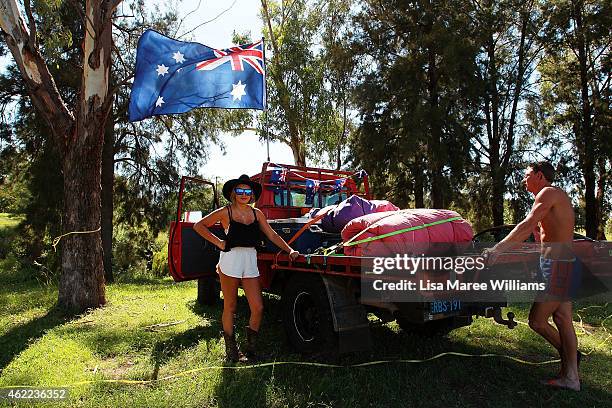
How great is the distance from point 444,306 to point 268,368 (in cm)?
178

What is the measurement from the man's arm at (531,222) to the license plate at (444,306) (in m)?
0.65

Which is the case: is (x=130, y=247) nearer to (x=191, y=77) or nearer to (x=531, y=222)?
(x=191, y=77)

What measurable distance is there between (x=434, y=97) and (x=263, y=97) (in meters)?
11.1

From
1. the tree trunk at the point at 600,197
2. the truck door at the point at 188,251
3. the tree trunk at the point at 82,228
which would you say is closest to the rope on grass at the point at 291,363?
the truck door at the point at 188,251

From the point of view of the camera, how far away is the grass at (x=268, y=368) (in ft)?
12.7

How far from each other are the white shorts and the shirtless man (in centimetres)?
226

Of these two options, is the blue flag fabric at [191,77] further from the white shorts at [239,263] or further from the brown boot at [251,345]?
the brown boot at [251,345]

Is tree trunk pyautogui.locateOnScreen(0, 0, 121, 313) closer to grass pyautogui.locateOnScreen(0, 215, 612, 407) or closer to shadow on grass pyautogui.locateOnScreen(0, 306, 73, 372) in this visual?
shadow on grass pyautogui.locateOnScreen(0, 306, 73, 372)

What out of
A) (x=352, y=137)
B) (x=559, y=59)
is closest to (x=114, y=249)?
(x=352, y=137)

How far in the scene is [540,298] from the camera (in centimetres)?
405

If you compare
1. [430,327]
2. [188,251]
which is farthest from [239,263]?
[430,327]

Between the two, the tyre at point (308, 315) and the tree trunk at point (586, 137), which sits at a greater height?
the tree trunk at point (586, 137)

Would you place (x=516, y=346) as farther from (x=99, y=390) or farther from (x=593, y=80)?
(x=593, y=80)

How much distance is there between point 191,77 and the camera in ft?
24.5
